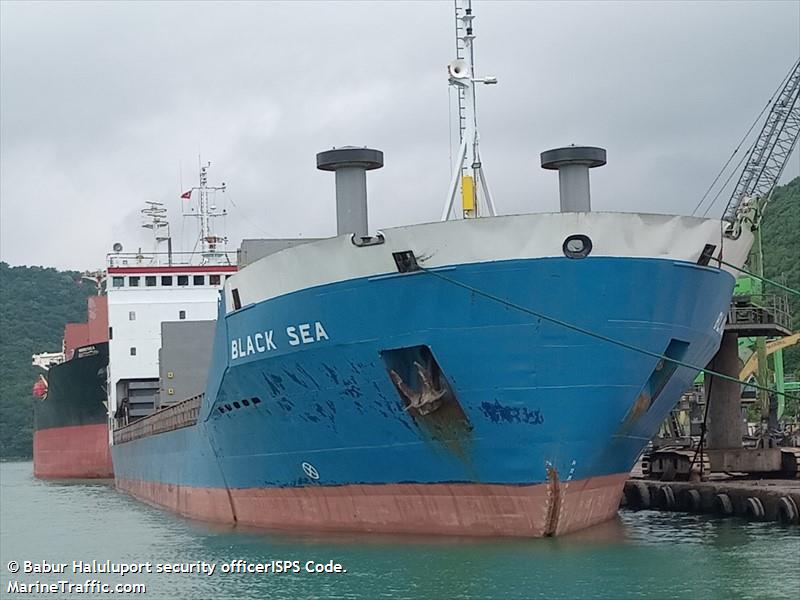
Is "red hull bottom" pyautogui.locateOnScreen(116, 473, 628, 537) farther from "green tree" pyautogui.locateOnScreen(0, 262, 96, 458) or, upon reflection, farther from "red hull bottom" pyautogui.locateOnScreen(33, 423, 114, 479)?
"green tree" pyautogui.locateOnScreen(0, 262, 96, 458)

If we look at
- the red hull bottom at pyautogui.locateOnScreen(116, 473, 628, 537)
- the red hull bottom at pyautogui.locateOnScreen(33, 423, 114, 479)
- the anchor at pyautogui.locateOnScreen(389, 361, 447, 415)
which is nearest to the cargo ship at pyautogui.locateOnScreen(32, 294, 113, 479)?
the red hull bottom at pyautogui.locateOnScreen(33, 423, 114, 479)

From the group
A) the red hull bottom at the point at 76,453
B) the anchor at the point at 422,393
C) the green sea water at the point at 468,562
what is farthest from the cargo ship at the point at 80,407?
the anchor at the point at 422,393

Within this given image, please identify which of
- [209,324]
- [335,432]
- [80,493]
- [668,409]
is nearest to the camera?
[335,432]

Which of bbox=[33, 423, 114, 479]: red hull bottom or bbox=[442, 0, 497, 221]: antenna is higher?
bbox=[442, 0, 497, 221]: antenna

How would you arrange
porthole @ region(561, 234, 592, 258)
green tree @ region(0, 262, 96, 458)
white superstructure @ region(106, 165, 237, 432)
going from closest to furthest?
porthole @ region(561, 234, 592, 258) < white superstructure @ region(106, 165, 237, 432) < green tree @ region(0, 262, 96, 458)

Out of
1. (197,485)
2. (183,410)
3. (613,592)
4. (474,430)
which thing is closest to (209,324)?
(183,410)

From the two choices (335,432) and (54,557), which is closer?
(335,432)

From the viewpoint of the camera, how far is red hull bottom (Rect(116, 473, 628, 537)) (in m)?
14.4

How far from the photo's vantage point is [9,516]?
2616 cm

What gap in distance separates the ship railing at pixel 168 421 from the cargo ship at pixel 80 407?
856 centimetres

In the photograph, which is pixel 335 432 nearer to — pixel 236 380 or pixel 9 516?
pixel 236 380

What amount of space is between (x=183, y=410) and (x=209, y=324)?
5.17m

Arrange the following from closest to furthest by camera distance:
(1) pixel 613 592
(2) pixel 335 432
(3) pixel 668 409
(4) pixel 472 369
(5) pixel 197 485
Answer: (1) pixel 613 592, (4) pixel 472 369, (2) pixel 335 432, (3) pixel 668 409, (5) pixel 197 485

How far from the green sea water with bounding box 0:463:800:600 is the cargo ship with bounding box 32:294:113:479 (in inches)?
938
